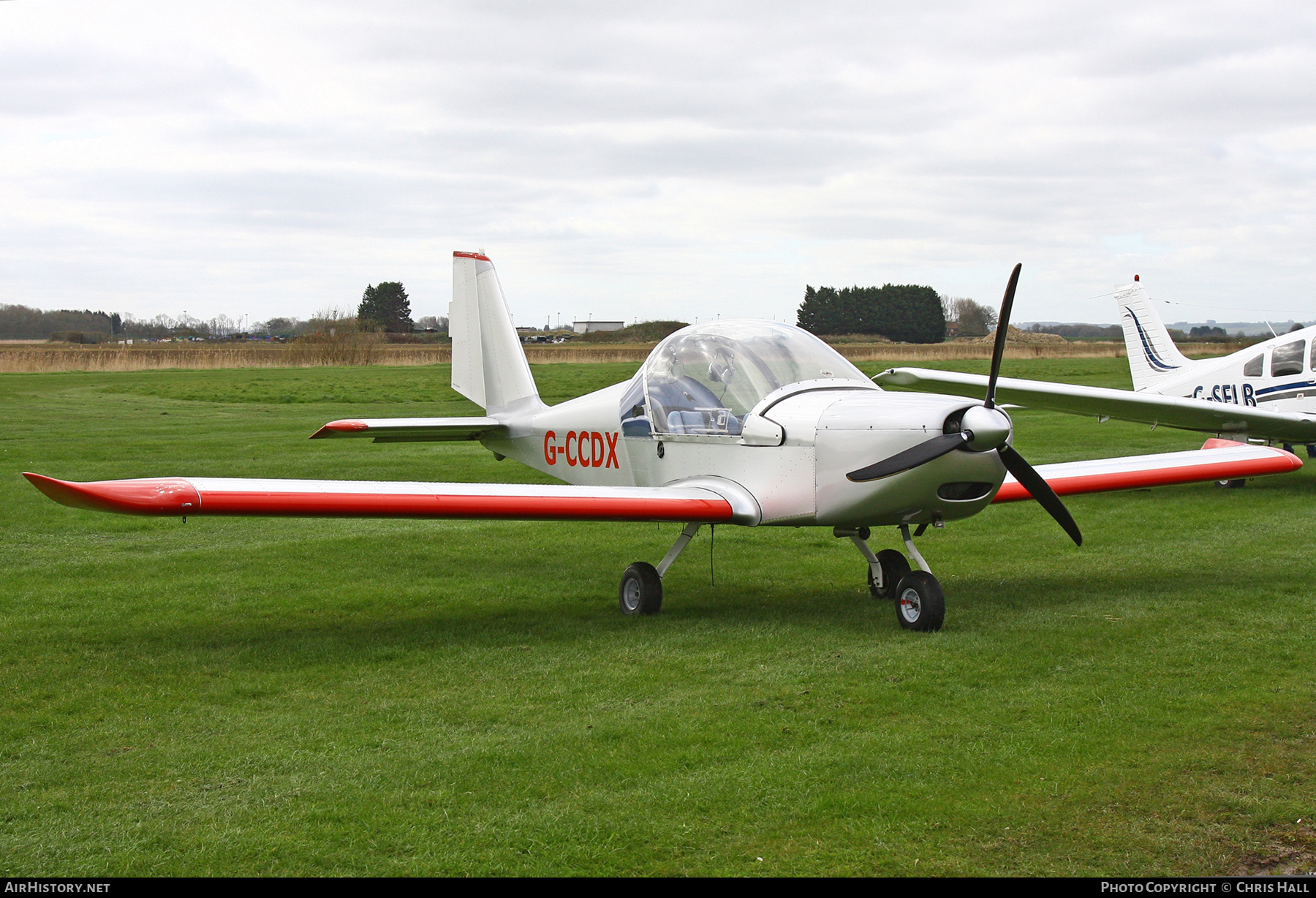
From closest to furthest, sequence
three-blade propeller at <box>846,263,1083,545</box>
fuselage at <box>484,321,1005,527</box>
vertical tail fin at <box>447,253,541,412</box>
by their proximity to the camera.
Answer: three-blade propeller at <box>846,263,1083,545</box> → fuselage at <box>484,321,1005,527</box> → vertical tail fin at <box>447,253,541,412</box>

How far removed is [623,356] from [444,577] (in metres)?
53.4

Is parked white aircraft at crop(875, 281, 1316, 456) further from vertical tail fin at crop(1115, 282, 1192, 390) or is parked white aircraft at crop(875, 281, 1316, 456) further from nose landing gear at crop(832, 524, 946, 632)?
nose landing gear at crop(832, 524, 946, 632)

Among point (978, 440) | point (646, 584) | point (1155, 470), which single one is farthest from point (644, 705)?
point (1155, 470)

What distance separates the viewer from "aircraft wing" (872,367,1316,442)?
44.5ft

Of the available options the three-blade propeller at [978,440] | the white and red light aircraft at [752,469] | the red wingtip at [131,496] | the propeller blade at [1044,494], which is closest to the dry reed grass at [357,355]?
the white and red light aircraft at [752,469]

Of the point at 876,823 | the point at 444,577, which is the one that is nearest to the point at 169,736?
the point at 876,823

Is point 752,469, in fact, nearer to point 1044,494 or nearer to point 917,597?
point 917,597

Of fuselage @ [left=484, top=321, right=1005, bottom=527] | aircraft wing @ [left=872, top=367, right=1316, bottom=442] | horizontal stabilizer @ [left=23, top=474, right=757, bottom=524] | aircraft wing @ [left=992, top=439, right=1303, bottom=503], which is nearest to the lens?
horizontal stabilizer @ [left=23, top=474, right=757, bottom=524]

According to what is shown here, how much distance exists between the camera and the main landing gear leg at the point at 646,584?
8109 millimetres

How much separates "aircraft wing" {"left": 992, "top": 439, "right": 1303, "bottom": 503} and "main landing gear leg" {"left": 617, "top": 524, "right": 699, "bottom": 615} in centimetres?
270

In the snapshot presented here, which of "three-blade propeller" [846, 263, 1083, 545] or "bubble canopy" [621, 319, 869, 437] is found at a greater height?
"bubble canopy" [621, 319, 869, 437]

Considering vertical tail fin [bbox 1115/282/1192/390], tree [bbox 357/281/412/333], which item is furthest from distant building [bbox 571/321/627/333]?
vertical tail fin [bbox 1115/282/1192/390]

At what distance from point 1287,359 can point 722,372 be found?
37.7 feet

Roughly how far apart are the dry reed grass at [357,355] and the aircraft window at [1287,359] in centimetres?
3167
